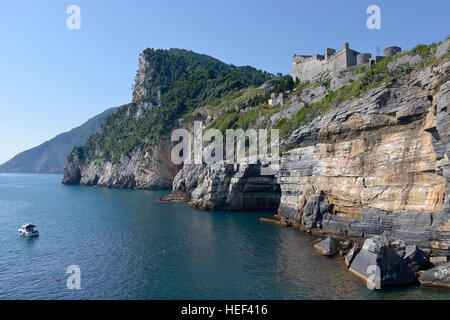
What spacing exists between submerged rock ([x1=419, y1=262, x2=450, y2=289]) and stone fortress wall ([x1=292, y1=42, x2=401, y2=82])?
34.1m

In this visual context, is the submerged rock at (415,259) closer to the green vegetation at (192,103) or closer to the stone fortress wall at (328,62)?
the green vegetation at (192,103)

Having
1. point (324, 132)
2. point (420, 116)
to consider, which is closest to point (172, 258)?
point (324, 132)

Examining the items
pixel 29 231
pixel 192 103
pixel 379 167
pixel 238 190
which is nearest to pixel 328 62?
pixel 238 190

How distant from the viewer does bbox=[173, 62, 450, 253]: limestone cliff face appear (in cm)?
2706

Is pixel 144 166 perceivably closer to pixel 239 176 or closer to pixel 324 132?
pixel 239 176

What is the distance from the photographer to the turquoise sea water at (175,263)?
22672 mm

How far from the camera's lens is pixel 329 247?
30453mm

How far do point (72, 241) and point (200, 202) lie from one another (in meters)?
27.5

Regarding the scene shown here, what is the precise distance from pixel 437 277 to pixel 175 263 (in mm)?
21120

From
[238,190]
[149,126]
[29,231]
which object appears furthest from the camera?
[149,126]

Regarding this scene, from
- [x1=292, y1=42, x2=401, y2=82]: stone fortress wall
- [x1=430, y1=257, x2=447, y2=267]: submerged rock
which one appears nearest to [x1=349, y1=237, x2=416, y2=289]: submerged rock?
[x1=430, y1=257, x2=447, y2=267]: submerged rock

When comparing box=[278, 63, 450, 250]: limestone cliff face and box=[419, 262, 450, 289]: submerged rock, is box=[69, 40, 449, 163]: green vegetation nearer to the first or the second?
box=[278, 63, 450, 250]: limestone cliff face

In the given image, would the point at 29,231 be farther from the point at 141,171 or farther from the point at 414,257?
the point at 141,171

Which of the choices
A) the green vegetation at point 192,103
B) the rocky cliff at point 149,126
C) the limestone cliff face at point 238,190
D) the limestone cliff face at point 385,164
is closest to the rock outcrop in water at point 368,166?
the limestone cliff face at point 385,164
